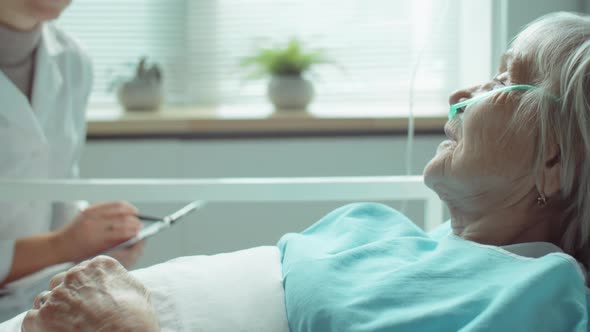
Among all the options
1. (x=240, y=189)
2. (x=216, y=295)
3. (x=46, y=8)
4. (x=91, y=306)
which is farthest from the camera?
(x=46, y=8)

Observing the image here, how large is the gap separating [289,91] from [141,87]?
19.8 inches

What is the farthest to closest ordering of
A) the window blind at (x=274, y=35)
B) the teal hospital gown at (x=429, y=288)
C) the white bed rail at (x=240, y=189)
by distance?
the window blind at (x=274, y=35), the white bed rail at (x=240, y=189), the teal hospital gown at (x=429, y=288)

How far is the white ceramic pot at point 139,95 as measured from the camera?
2.37m

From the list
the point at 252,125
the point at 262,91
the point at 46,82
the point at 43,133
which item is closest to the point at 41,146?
the point at 43,133

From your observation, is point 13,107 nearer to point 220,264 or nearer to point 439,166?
point 220,264

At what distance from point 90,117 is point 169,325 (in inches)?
61.2

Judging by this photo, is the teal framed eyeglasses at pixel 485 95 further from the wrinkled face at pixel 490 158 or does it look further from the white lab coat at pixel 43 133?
the white lab coat at pixel 43 133

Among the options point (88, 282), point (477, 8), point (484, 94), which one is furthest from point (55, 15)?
point (477, 8)

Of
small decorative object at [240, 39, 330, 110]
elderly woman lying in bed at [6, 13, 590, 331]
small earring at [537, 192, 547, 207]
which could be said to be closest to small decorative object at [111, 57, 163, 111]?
small decorative object at [240, 39, 330, 110]

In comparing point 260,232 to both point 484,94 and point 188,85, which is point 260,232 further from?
point 484,94

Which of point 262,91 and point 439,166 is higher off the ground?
point 439,166

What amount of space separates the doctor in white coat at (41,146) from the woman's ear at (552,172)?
2.65ft

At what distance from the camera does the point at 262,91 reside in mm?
2594

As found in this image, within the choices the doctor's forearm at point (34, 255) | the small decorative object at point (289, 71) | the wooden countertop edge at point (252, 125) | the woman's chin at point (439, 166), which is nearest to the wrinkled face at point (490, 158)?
the woman's chin at point (439, 166)
